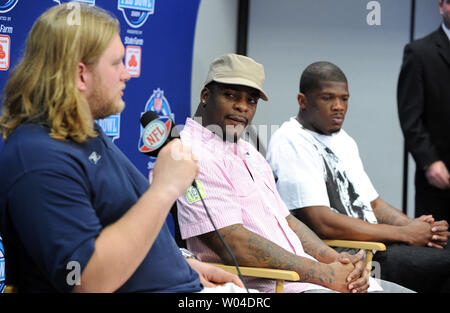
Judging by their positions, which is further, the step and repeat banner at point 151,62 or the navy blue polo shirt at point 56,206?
the step and repeat banner at point 151,62

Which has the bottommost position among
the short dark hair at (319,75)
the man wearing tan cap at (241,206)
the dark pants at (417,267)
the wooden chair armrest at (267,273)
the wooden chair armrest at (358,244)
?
the dark pants at (417,267)

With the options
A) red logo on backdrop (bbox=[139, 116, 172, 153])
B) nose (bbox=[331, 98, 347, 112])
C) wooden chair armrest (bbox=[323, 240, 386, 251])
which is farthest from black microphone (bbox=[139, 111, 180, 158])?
nose (bbox=[331, 98, 347, 112])

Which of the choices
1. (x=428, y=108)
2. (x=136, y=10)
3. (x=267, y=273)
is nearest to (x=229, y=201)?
(x=267, y=273)

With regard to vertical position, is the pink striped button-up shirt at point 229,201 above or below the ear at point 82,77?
below

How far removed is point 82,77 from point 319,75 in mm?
1736

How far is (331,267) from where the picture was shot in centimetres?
209

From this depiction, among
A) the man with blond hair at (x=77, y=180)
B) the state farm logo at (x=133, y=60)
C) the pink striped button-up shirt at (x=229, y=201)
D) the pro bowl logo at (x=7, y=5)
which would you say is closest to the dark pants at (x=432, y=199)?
the pink striped button-up shirt at (x=229, y=201)

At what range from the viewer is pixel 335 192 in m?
2.69

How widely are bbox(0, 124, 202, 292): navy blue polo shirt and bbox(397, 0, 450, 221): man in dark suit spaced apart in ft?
6.82

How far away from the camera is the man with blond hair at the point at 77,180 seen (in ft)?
3.87

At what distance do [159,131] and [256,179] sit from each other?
91cm

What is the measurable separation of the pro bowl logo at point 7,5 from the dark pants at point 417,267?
197cm

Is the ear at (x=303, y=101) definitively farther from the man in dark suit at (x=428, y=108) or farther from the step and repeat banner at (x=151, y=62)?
the step and repeat banner at (x=151, y=62)
